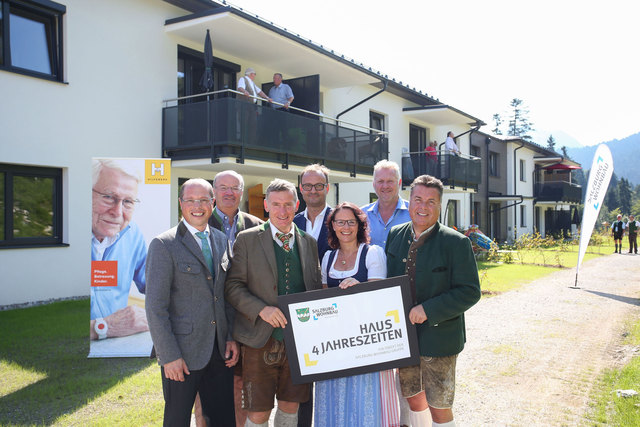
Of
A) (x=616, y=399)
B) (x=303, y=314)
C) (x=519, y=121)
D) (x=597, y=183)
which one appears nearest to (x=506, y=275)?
(x=597, y=183)

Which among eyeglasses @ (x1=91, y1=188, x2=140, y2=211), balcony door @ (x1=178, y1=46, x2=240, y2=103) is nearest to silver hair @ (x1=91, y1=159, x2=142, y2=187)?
eyeglasses @ (x1=91, y1=188, x2=140, y2=211)

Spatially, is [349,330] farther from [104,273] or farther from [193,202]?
[104,273]

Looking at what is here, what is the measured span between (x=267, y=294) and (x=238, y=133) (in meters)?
7.95

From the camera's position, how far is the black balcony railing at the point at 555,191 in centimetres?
3534

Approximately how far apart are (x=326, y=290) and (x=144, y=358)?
3.99 m

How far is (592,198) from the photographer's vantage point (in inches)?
415

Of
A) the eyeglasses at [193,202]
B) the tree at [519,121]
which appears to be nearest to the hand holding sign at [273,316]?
the eyeglasses at [193,202]

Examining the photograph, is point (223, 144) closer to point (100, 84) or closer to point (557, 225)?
point (100, 84)

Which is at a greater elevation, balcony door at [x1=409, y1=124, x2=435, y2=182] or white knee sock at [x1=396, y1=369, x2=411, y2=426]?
balcony door at [x1=409, y1=124, x2=435, y2=182]

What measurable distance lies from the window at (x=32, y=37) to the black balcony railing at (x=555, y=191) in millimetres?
34912

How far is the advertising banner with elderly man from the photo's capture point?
579 centimetres

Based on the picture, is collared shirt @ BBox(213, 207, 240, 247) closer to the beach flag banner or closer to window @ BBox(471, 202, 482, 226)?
the beach flag banner

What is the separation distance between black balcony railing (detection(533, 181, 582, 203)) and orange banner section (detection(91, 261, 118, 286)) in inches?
1417

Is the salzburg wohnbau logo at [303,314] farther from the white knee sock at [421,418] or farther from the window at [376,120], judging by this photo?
the window at [376,120]
